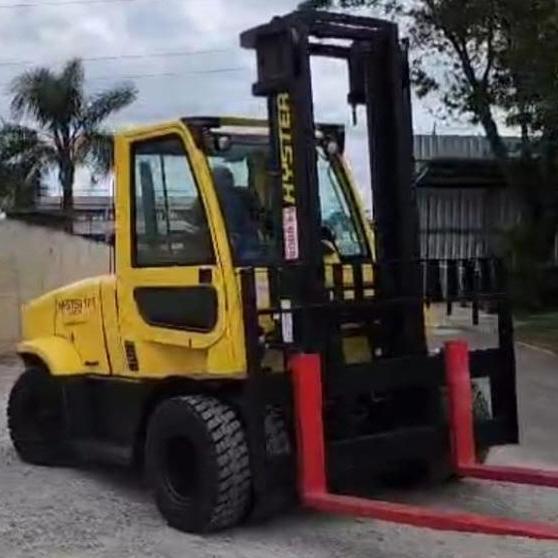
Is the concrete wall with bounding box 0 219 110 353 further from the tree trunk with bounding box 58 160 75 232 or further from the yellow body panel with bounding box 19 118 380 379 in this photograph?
the yellow body panel with bounding box 19 118 380 379

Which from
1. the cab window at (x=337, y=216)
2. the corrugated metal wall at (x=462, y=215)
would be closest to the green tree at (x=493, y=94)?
the corrugated metal wall at (x=462, y=215)

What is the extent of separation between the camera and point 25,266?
66.4 ft

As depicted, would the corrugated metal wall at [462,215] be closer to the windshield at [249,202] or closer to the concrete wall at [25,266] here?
the concrete wall at [25,266]

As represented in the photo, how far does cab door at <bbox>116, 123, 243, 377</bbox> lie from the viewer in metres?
6.98

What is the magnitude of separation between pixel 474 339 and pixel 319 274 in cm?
192

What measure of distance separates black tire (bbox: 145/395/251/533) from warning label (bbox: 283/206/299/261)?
99 cm

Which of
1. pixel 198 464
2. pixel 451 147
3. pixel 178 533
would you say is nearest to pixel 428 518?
pixel 198 464

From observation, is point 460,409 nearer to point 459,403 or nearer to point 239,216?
point 459,403

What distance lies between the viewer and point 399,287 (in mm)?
7332

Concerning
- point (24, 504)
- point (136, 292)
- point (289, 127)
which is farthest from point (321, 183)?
point (24, 504)

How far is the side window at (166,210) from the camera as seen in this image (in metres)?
7.14

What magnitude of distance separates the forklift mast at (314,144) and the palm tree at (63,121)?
70.5 feet

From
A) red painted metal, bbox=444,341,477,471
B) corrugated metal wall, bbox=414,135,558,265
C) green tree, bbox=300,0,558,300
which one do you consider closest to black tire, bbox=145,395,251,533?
red painted metal, bbox=444,341,477,471

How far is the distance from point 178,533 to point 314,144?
2477 mm
